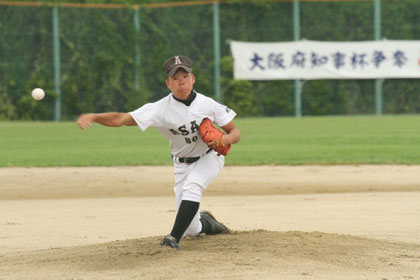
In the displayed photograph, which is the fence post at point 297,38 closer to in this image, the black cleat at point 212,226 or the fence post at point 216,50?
the fence post at point 216,50

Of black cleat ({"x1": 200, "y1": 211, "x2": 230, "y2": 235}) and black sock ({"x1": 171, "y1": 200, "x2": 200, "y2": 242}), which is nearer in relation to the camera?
black sock ({"x1": 171, "y1": 200, "x2": 200, "y2": 242})

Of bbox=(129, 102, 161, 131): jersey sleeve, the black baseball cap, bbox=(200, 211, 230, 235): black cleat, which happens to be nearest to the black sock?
bbox=(129, 102, 161, 131): jersey sleeve

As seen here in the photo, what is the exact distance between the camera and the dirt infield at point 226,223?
4.95 metres

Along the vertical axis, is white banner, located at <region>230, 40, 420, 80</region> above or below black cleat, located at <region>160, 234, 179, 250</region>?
above

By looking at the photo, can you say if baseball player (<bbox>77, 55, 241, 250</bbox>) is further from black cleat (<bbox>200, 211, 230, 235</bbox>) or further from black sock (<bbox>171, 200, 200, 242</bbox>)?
black cleat (<bbox>200, 211, 230, 235</bbox>)

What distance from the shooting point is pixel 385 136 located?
16359 mm

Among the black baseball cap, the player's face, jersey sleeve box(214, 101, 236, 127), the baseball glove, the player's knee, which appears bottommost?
the player's knee

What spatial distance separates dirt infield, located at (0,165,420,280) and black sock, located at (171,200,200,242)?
14cm

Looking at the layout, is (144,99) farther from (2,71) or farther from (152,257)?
(152,257)

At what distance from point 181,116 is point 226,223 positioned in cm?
207

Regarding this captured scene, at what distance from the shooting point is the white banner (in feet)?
76.8

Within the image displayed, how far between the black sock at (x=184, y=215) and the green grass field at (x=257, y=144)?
677 cm

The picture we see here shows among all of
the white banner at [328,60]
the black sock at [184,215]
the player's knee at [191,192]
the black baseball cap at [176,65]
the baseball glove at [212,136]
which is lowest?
the black sock at [184,215]

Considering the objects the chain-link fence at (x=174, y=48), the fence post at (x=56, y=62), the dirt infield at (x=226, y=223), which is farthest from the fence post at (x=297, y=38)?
the dirt infield at (x=226, y=223)
